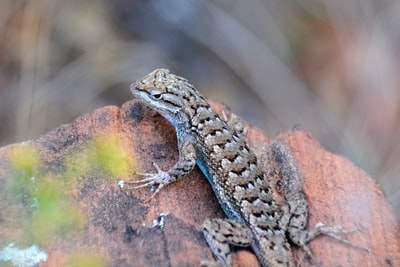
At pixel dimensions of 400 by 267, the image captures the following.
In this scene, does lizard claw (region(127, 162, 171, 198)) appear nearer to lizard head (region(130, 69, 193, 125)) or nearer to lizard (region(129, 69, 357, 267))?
lizard (region(129, 69, 357, 267))

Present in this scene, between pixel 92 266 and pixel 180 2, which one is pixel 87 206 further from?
pixel 180 2

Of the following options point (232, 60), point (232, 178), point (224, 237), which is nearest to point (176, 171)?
point (232, 178)

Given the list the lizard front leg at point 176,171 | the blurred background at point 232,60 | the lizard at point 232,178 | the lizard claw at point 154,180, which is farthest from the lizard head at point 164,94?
the blurred background at point 232,60

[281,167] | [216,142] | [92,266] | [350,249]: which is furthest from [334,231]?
[92,266]

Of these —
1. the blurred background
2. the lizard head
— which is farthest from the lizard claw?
the blurred background

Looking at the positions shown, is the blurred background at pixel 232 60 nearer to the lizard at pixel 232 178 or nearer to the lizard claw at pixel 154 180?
the lizard at pixel 232 178

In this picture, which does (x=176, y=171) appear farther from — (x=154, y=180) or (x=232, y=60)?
(x=232, y=60)
